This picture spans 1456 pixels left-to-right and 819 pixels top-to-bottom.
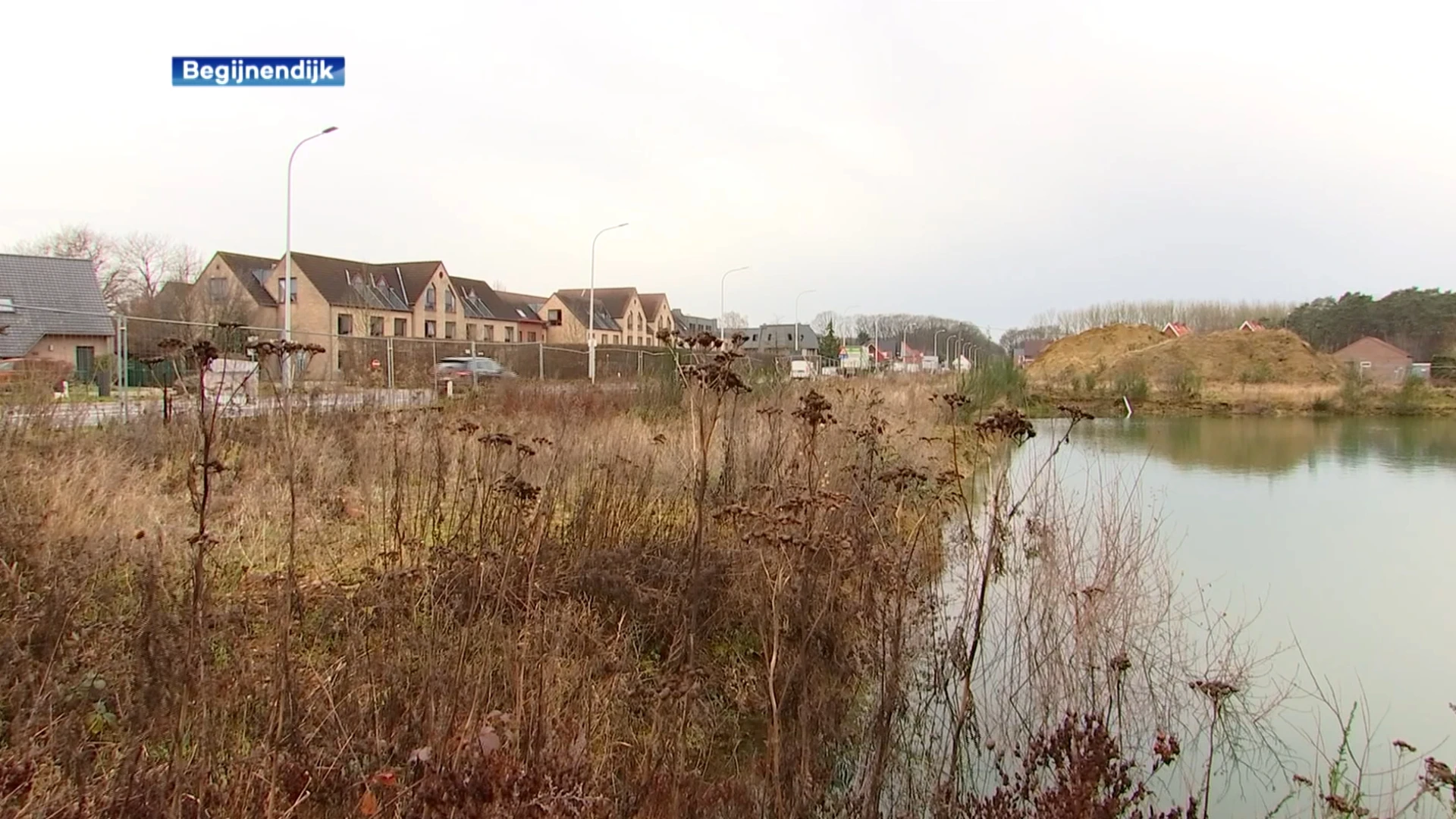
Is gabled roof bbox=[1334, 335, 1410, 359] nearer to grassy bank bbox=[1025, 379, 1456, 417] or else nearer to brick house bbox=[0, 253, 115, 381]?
grassy bank bbox=[1025, 379, 1456, 417]

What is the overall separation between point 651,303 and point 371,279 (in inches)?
1116

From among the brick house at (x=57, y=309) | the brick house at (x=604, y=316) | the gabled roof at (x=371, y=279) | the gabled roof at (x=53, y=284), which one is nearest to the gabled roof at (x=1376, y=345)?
the brick house at (x=604, y=316)

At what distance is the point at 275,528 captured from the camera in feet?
16.2

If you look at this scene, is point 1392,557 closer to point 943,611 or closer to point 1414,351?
point 943,611

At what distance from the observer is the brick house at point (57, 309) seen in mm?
11820

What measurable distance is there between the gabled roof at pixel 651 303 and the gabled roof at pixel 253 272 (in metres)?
30.0

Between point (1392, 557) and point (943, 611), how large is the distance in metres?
6.05

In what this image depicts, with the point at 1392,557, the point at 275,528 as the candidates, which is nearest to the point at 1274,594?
the point at 1392,557

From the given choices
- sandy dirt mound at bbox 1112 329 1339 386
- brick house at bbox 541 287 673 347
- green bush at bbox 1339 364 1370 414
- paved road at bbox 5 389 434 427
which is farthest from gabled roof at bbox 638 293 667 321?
paved road at bbox 5 389 434 427

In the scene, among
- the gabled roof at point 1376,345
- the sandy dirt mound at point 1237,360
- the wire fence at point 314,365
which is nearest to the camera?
the wire fence at point 314,365

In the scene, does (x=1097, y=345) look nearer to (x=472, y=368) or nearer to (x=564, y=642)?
(x=472, y=368)

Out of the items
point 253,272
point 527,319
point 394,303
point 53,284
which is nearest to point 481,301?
point 527,319

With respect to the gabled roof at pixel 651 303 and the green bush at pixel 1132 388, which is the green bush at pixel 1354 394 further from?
the gabled roof at pixel 651 303

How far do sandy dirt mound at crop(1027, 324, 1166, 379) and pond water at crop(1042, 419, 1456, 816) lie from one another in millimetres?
33154
